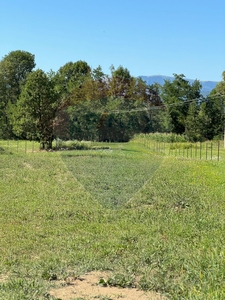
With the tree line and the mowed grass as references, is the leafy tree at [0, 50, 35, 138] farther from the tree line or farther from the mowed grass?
the mowed grass

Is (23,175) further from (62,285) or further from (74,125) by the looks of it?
(62,285)

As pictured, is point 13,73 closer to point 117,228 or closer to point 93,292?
point 117,228

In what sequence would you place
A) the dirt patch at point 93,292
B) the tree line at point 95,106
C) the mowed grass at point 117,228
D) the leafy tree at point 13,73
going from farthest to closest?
1. the leafy tree at point 13,73
2. the tree line at point 95,106
3. the mowed grass at point 117,228
4. the dirt patch at point 93,292

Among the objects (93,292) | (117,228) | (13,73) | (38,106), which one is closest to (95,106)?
(117,228)

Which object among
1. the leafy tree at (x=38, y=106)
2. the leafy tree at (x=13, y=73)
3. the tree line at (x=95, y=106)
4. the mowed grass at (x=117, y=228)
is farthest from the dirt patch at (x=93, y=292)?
Result: the leafy tree at (x=13, y=73)

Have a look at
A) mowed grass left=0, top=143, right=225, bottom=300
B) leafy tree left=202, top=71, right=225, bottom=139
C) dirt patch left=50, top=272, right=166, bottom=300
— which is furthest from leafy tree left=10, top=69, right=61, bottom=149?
dirt patch left=50, top=272, right=166, bottom=300

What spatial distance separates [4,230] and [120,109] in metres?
3.30

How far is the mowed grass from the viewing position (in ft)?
10.0

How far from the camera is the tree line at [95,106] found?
733 centimetres

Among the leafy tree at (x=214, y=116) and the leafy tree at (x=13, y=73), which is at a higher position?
the leafy tree at (x=13, y=73)

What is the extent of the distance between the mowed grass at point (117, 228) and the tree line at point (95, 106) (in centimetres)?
71

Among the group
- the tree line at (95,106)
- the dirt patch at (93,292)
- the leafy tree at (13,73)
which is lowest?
the dirt patch at (93,292)

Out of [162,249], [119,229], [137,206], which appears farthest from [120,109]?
[162,249]

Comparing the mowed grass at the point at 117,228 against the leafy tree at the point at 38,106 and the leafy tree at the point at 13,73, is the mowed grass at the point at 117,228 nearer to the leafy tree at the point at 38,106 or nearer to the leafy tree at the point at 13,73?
the leafy tree at the point at 38,106
